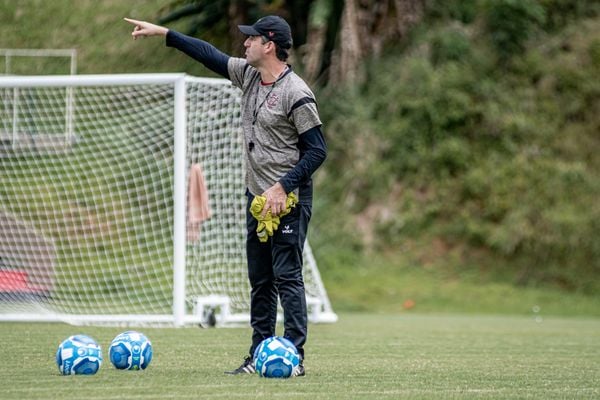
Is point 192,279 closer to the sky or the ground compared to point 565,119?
closer to the ground

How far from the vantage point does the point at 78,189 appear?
14.8m

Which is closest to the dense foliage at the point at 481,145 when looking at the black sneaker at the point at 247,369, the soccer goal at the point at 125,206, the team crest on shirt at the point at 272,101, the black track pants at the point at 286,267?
the soccer goal at the point at 125,206

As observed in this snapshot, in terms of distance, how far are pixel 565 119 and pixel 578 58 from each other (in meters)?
1.14

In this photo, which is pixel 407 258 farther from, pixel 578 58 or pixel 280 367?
pixel 280 367

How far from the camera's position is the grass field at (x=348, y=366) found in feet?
17.3

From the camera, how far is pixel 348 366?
6.76m

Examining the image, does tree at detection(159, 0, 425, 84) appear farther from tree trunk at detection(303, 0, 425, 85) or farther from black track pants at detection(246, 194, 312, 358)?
black track pants at detection(246, 194, 312, 358)

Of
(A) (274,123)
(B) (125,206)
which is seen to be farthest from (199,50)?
(B) (125,206)

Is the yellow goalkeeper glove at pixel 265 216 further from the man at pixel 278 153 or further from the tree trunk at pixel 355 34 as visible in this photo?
the tree trunk at pixel 355 34

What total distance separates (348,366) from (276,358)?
3.39 ft

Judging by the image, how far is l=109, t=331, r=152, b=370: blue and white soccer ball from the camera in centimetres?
615

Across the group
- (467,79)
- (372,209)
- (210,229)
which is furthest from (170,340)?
(467,79)

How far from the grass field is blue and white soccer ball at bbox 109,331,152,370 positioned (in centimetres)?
10

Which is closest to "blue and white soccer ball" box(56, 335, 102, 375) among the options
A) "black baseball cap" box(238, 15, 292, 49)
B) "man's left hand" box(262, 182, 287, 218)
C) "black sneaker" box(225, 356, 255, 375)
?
"black sneaker" box(225, 356, 255, 375)
